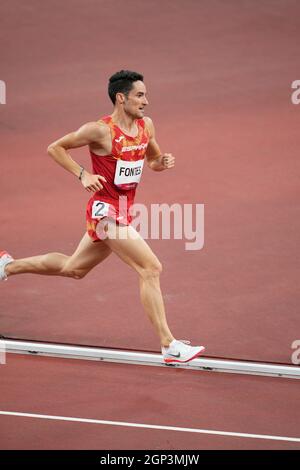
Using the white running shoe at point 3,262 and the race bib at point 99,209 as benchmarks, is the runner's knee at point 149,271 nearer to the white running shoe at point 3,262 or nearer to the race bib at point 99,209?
the race bib at point 99,209

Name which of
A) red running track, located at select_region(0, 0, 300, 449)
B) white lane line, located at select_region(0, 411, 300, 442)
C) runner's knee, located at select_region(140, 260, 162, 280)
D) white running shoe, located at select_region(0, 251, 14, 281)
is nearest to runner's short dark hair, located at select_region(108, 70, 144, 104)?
runner's knee, located at select_region(140, 260, 162, 280)

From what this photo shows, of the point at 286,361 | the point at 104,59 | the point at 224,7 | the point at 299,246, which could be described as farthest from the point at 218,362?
the point at 224,7

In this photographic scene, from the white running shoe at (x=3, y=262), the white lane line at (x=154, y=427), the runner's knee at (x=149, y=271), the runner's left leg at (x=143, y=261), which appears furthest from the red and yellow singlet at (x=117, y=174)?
the white lane line at (x=154, y=427)

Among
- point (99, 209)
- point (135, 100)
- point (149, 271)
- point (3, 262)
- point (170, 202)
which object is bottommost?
point (149, 271)

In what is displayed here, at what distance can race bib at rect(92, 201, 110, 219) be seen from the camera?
9336 millimetres

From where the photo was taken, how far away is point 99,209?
9367mm

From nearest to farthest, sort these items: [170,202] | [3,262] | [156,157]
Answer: [156,157], [3,262], [170,202]

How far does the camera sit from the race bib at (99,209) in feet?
30.6

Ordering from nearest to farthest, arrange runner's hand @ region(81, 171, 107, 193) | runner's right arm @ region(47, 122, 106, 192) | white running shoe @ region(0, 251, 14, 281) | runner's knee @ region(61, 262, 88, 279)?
runner's hand @ region(81, 171, 107, 193)
runner's right arm @ region(47, 122, 106, 192)
runner's knee @ region(61, 262, 88, 279)
white running shoe @ region(0, 251, 14, 281)

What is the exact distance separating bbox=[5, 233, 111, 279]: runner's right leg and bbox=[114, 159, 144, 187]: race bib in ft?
1.82

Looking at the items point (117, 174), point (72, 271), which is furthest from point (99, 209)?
point (72, 271)

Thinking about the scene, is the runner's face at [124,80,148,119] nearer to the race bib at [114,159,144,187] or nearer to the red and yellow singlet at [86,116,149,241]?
the red and yellow singlet at [86,116,149,241]

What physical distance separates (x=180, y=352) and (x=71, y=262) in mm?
1214

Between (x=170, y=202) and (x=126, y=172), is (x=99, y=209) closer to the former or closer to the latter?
(x=126, y=172)
